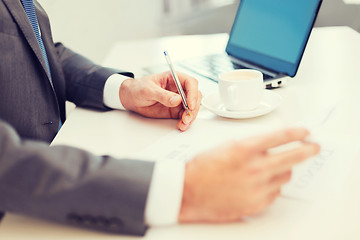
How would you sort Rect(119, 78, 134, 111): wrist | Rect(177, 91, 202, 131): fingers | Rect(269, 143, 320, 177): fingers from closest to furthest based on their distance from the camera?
Rect(269, 143, 320, 177): fingers, Rect(177, 91, 202, 131): fingers, Rect(119, 78, 134, 111): wrist

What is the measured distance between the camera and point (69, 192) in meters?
0.50

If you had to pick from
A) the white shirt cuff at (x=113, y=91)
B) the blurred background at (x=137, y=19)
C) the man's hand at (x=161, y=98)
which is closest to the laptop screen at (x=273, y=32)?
the man's hand at (x=161, y=98)

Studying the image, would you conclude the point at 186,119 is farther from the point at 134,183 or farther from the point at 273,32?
the point at 273,32

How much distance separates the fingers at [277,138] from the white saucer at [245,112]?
0.93 ft

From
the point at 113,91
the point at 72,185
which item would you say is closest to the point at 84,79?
the point at 113,91

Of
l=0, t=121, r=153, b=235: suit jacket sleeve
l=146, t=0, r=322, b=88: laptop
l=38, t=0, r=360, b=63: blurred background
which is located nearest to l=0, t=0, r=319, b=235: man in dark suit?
l=0, t=121, r=153, b=235: suit jacket sleeve

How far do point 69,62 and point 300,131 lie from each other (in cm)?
79

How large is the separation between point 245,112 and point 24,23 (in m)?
0.52

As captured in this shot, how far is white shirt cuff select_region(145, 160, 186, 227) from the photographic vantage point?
19.9 inches

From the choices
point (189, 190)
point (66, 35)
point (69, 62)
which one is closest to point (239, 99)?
point (189, 190)

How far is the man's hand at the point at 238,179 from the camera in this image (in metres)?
0.49

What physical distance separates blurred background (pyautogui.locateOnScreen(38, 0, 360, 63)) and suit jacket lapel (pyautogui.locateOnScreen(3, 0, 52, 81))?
5.07 ft

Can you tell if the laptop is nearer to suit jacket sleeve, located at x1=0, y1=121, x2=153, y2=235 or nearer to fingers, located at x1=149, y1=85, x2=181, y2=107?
fingers, located at x1=149, y1=85, x2=181, y2=107

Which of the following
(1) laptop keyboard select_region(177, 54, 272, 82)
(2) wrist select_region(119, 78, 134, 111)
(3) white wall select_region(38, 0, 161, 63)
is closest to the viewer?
(2) wrist select_region(119, 78, 134, 111)
